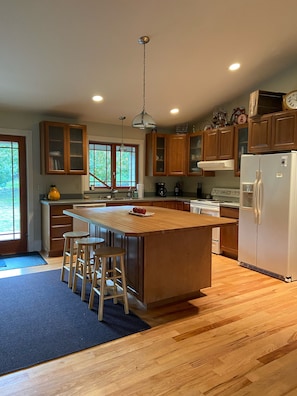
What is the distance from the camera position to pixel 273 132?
410 centimetres

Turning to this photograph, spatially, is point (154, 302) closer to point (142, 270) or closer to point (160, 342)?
point (142, 270)

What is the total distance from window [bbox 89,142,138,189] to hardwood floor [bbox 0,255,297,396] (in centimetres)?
321

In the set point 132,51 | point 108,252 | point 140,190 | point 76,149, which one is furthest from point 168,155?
point 108,252

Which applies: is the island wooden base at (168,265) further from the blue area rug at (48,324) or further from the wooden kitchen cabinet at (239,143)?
the wooden kitchen cabinet at (239,143)

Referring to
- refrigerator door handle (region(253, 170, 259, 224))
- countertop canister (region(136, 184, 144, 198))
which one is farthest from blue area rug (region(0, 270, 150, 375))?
countertop canister (region(136, 184, 144, 198))

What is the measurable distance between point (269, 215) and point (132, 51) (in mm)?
2723

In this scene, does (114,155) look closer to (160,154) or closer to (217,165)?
(160,154)

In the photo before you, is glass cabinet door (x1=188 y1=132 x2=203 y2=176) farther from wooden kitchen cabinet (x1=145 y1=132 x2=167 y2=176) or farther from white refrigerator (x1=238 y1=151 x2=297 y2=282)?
white refrigerator (x1=238 y1=151 x2=297 y2=282)

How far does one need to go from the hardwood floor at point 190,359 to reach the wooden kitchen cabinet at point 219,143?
9.14 feet

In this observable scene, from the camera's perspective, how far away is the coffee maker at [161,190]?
6.47 metres

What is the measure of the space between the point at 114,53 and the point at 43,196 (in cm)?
276

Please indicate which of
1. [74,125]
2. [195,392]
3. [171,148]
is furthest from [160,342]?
[171,148]

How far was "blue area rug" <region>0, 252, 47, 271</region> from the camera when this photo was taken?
4.48m

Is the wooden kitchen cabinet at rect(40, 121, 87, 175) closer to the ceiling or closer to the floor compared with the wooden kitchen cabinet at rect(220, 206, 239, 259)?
closer to the ceiling
